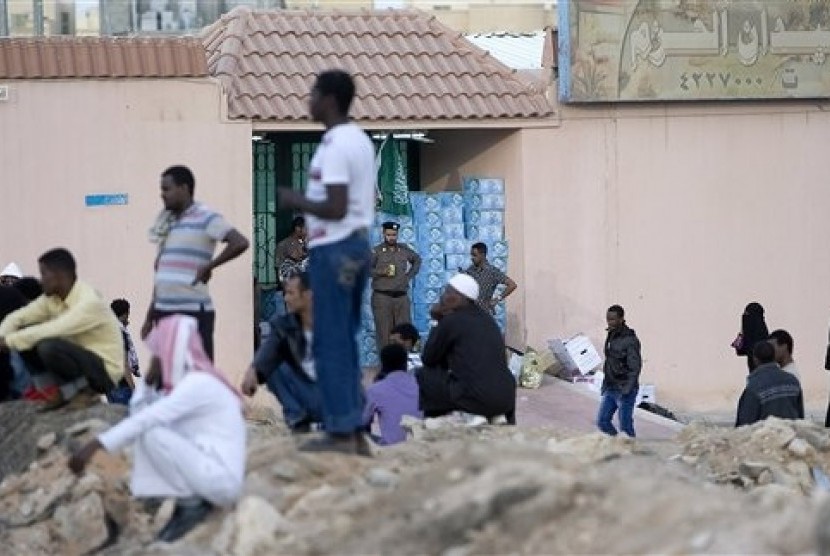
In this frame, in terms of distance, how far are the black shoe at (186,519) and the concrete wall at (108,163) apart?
34.9 ft

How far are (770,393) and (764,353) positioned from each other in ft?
0.98

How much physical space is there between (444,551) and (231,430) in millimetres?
2137

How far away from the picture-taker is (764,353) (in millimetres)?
16766

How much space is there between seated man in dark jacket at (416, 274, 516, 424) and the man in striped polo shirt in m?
2.34

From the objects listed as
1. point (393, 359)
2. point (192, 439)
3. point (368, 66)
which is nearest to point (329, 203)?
point (192, 439)

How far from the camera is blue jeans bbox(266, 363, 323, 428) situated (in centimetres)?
1251

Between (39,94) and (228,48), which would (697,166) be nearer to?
(228,48)

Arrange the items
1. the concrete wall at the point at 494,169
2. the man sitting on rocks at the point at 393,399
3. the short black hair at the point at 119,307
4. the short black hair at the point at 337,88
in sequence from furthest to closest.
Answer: the concrete wall at the point at 494,169 → the short black hair at the point at 119,307 → the man sitting on rocks at the point at 393,399 → the short black hair at the point at 337,88

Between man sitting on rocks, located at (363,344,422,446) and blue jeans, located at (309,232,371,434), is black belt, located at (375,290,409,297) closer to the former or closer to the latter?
man sitting on rocks, located at (363,344,422,446)

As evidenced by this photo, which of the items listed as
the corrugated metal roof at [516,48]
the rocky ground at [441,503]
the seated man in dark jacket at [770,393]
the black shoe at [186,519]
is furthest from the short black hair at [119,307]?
the corrugated metal roof at [516,48]

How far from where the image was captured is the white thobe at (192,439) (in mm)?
10484

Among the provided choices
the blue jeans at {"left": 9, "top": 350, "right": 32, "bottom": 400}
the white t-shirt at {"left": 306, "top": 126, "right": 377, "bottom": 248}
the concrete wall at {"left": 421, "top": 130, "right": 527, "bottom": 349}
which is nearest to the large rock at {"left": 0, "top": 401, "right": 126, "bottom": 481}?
the blue jeans at {"left": 9, "top": 350, "right": 32, "bottom": 400}

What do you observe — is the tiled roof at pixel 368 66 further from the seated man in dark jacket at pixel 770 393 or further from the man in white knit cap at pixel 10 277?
the seated man in dark jacket at pixel 770 393

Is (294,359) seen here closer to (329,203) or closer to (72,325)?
(72,325)
